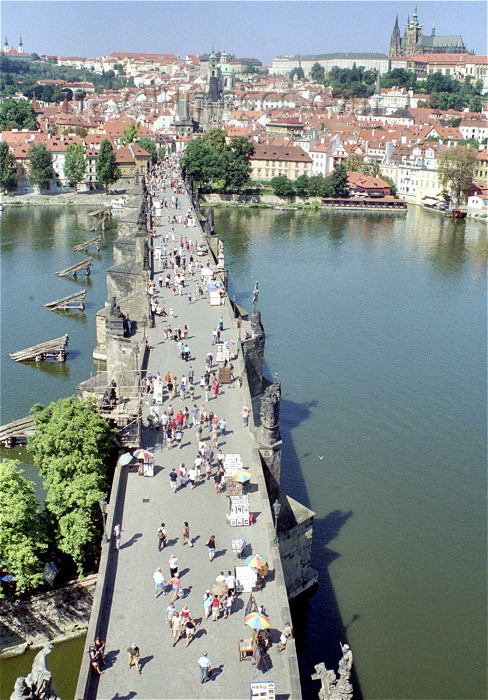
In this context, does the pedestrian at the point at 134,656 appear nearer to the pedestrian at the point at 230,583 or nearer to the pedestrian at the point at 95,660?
the pedestrian at the point at 95,660

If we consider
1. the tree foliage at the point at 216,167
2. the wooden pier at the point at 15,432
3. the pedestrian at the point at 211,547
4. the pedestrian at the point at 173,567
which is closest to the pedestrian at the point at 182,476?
the pedestrian at the point at 211,547

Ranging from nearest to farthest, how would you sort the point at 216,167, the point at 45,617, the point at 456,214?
the point at 45,617, the point at 456,214, the point at 216,167

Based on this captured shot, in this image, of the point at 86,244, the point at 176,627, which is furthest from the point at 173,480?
the point at 86,244

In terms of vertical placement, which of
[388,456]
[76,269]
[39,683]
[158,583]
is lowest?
[388,456]

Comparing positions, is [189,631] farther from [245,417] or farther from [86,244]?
[86,244]

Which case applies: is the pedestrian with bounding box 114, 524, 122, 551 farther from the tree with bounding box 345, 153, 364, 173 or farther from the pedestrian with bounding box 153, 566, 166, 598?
the tree with bounding box 345, 153, 364, 173

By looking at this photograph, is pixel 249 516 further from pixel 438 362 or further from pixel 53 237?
pixel 53 237
